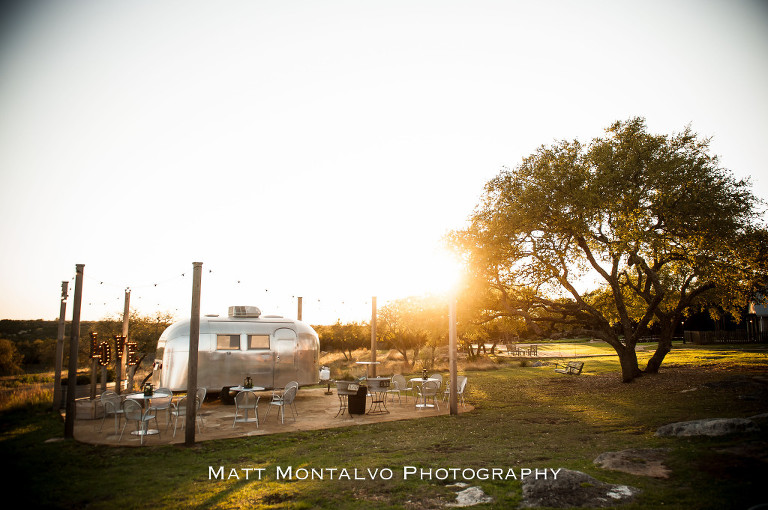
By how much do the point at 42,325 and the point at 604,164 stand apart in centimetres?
5961

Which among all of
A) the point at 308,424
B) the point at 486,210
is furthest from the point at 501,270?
the point at 308,424

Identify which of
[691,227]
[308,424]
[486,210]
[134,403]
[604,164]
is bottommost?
[308,424]

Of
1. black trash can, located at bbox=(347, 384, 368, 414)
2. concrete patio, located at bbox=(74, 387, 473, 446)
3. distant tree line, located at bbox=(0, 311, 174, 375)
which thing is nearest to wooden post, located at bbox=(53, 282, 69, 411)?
concrete patio, located at bbox=(74, 387, 473, 446)

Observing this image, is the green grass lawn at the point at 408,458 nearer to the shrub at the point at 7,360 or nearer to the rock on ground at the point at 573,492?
the rock on ground at the point at 573,492

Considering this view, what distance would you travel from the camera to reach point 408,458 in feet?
24.5

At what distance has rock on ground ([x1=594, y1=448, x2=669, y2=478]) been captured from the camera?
6023 millimetres

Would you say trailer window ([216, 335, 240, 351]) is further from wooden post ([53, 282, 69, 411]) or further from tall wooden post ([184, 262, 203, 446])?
tall wooden post ([184, 262, 203, 446])

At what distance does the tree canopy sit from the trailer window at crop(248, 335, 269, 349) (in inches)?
295

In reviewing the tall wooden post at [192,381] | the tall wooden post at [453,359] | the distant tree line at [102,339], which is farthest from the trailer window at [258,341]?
the distant tree line at [102,339]

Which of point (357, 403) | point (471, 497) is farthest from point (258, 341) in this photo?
point (471, 497)

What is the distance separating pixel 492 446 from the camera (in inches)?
325

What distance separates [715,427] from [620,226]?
831 cm

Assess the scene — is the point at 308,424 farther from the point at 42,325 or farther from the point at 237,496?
the point at 42,325

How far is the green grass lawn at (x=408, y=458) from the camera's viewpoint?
548cm
